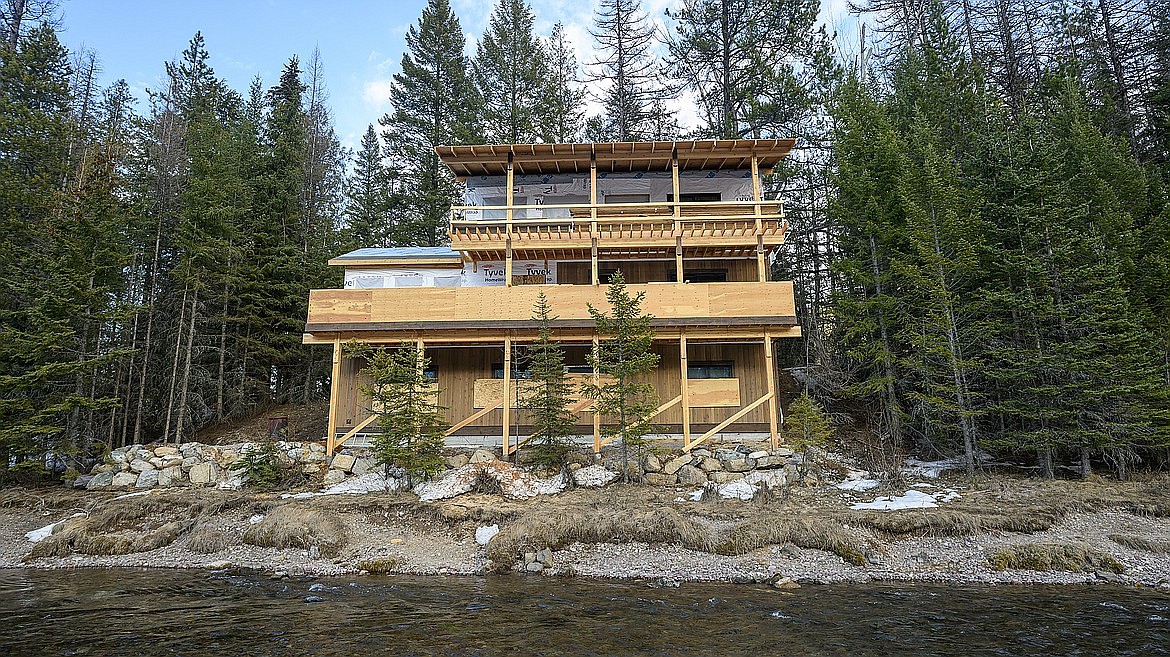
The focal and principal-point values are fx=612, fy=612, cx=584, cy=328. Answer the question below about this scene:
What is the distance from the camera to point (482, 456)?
1617 centimetres

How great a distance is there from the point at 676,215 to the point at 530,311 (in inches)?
222

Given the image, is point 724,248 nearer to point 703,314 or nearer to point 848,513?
point 703,314

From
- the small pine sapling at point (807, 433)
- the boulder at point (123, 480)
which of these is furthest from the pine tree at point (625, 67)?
the boulder at point (123, 480)

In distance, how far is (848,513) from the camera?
12117 mm

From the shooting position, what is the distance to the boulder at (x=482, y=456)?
15.9 m

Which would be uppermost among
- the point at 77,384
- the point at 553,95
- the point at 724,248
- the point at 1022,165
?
the point at 553,95

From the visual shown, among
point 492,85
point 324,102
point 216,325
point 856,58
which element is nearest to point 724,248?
point 856,58

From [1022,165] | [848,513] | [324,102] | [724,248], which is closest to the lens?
[848,513]

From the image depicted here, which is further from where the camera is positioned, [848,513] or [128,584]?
[848,513]

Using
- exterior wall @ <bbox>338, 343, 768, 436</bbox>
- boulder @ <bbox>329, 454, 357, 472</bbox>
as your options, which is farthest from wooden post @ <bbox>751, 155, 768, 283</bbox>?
boulder @ <bbox>329, 454, 357, 472</bbox>

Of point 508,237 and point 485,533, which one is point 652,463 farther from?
point 508,237

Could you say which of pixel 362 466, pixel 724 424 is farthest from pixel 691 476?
Result: pixel 362 466

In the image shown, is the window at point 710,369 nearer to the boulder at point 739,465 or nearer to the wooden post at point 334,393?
the boulder at point 739,465

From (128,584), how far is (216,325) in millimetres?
14844
